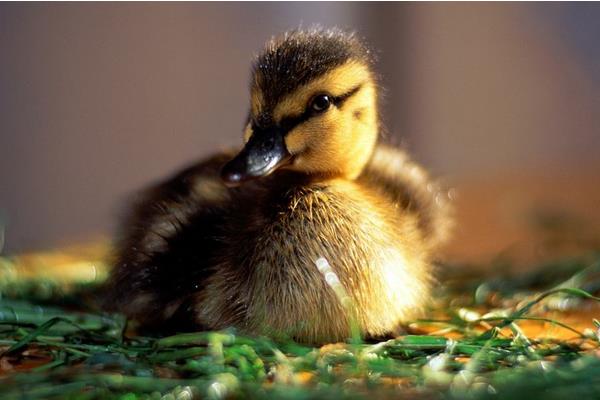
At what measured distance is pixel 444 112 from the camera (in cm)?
Result: 333

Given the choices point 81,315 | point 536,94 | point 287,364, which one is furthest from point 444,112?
point 287,364

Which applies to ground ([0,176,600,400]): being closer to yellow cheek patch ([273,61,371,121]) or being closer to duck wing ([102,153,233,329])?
duck wing ([102,153,233,329])

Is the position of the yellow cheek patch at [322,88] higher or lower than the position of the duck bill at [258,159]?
higher

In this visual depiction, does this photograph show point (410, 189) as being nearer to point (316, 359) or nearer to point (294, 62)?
point (294, 62)

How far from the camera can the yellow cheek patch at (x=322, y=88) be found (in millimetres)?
947

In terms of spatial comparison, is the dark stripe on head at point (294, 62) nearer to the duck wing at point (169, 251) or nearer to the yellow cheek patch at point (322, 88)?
the yellow cheek patch at point (322, 88)

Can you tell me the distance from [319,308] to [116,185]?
188 centimetres

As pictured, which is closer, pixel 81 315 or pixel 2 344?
pixel 2 344

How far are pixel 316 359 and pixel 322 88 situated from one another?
1.10 ft

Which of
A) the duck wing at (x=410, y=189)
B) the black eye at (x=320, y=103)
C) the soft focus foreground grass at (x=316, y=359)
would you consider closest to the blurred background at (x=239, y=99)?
the duck wing at (x=410, y=189)

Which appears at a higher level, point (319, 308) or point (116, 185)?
point (116, 185)

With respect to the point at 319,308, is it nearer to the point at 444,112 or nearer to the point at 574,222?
the point at 574,222

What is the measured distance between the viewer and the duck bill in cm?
92

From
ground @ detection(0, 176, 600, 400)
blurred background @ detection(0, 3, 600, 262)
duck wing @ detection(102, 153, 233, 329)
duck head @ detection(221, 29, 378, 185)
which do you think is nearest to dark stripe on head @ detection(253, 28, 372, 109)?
duck head @ detection(221, 29, 378, 185)
